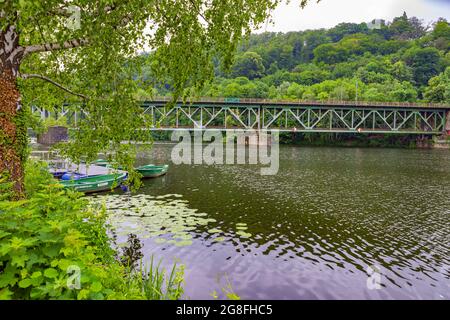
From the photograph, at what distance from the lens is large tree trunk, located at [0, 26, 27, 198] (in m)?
9.63

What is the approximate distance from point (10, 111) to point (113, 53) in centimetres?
344

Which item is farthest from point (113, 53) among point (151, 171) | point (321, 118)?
point (321, 118)

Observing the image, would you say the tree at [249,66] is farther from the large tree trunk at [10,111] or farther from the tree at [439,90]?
the large tree trunk at [10,111]

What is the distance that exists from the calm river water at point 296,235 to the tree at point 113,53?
598cm

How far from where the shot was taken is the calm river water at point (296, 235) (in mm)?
12820

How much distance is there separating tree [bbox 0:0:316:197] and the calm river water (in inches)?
235

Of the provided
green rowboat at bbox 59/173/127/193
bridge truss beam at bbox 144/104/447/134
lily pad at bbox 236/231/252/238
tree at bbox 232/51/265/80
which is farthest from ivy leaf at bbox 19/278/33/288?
tree at bbox 232/51/265/80

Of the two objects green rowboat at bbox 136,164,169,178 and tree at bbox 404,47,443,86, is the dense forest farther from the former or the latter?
green rowboat at bbox 136,164,169,178

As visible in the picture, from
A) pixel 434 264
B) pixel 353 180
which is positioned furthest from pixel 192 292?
pixel 353 180

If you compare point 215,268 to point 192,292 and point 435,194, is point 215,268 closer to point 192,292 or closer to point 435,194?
point 192,292

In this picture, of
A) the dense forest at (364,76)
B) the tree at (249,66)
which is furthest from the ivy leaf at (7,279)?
the tree at (249,66)

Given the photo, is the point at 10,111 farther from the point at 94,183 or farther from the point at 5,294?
the point at 94,183

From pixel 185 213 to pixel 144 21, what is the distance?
13933 mm
